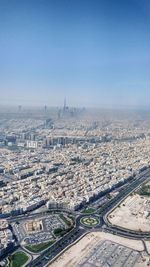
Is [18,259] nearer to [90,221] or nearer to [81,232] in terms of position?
[81,232]

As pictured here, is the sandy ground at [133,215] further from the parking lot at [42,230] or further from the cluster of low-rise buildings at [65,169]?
the parking lot at [42,230]

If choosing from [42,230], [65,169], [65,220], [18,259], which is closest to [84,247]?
[42,230]

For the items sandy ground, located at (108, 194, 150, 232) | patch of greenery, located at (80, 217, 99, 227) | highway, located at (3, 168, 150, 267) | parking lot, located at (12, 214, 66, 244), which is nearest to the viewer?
highway, located at (3, 168, 150, 267)

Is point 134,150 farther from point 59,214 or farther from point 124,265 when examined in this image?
point 124,265

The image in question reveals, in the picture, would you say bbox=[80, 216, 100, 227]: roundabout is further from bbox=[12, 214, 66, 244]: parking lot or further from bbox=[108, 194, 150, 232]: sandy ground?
bbox=[12, 214, 66, 244]: parking lot

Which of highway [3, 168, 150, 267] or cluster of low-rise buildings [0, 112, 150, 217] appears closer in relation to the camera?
highway [3, 168, 150, 267]

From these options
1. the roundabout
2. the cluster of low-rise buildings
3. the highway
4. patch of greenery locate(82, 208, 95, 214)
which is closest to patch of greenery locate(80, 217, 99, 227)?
the roundabout
